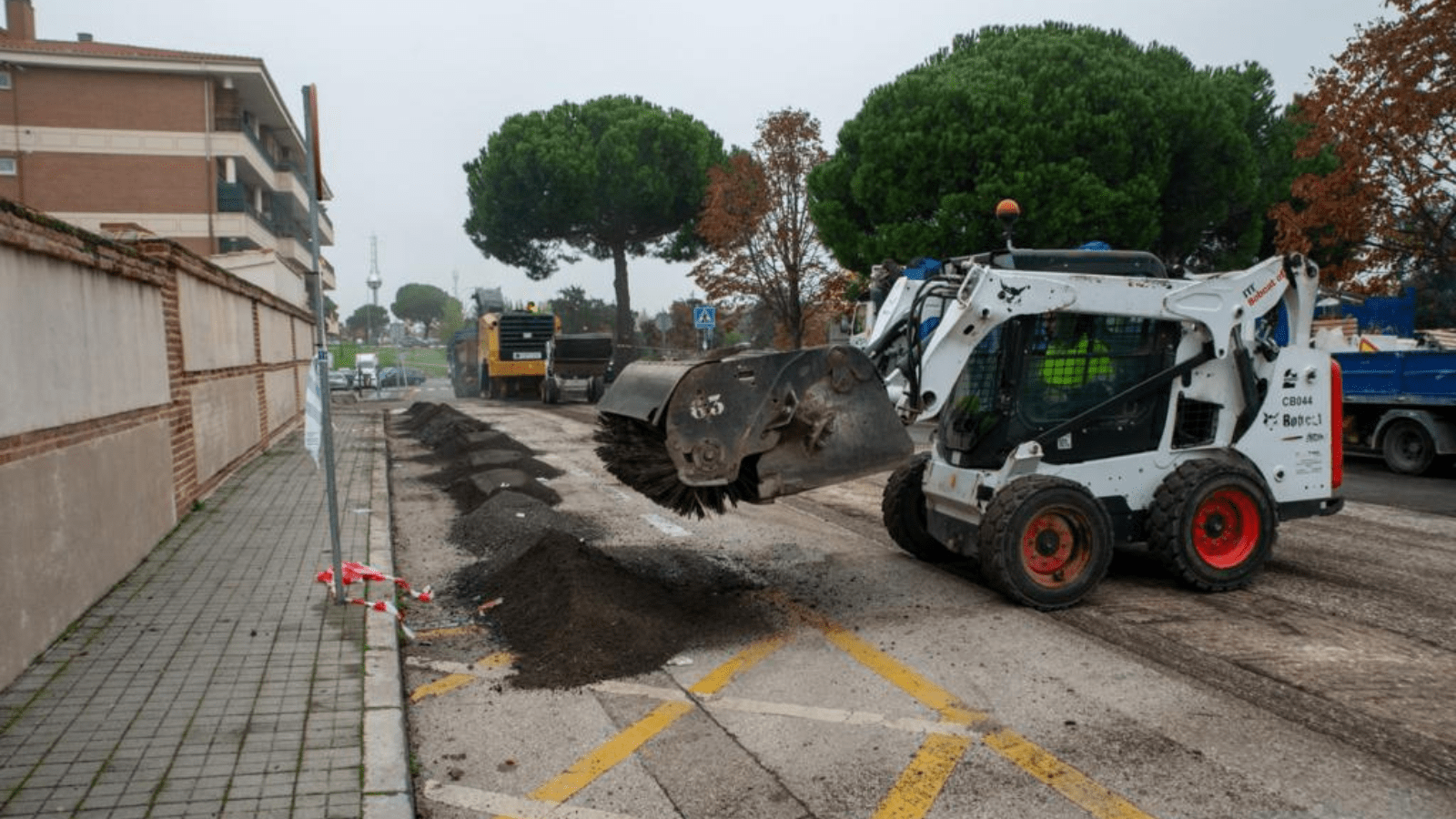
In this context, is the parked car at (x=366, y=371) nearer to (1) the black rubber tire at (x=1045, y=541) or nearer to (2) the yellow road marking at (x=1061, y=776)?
(1) the black rubber tire at (x=1045, y=541)

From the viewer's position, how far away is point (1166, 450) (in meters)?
6.97

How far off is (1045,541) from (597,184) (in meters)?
38.2

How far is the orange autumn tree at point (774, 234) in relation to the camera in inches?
1052

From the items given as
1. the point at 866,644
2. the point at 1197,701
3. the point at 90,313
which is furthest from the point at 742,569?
the point at 90,313

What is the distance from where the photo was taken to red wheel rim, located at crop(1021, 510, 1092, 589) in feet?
21.2

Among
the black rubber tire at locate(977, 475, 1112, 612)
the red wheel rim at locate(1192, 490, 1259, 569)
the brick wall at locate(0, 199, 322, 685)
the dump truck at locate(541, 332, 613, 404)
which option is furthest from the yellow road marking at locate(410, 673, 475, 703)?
the dump truck at locate(541, 332, 613, 404)

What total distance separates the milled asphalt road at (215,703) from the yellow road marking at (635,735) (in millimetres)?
626

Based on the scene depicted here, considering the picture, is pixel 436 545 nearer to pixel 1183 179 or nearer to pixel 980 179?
pixel 980 179

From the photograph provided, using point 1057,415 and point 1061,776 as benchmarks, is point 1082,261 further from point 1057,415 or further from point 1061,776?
point 1061,776

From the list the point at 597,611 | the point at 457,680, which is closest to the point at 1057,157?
the point at 597,611

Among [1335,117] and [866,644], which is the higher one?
[1335,117]

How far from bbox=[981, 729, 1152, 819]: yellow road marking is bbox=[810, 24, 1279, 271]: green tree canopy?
20402 mm

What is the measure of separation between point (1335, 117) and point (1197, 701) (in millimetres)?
14972

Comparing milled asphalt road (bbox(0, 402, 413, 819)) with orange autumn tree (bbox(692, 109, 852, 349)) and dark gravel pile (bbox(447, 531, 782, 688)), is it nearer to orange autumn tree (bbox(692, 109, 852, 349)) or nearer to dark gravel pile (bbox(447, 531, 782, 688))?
dark gravel pile (bbox(447, 531, 782, 688))
